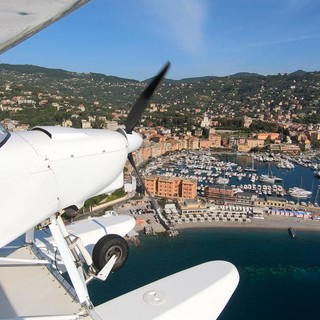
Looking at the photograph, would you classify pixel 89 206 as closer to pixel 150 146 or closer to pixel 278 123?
pixel 150 146

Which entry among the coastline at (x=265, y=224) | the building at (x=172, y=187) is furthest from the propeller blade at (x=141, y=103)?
the building at (x=172, y=187)

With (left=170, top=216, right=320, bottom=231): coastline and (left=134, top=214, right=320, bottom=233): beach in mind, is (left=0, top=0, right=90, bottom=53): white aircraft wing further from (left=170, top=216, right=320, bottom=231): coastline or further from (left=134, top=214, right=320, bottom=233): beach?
(left=170, top=216, right=320, bottom=231): coastline

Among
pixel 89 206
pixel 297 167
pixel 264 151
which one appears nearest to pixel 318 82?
pixel 264 151

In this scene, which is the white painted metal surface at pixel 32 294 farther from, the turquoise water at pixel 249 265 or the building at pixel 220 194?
the building at pixel 220 194

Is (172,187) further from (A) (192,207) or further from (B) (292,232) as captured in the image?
(B) (292,232)

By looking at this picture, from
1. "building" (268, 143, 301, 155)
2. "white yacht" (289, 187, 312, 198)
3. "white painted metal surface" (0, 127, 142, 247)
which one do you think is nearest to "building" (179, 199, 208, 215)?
"white yacht" (289, 187, 312, 198)

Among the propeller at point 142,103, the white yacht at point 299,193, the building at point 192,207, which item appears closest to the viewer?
the propeller at point 142,103
